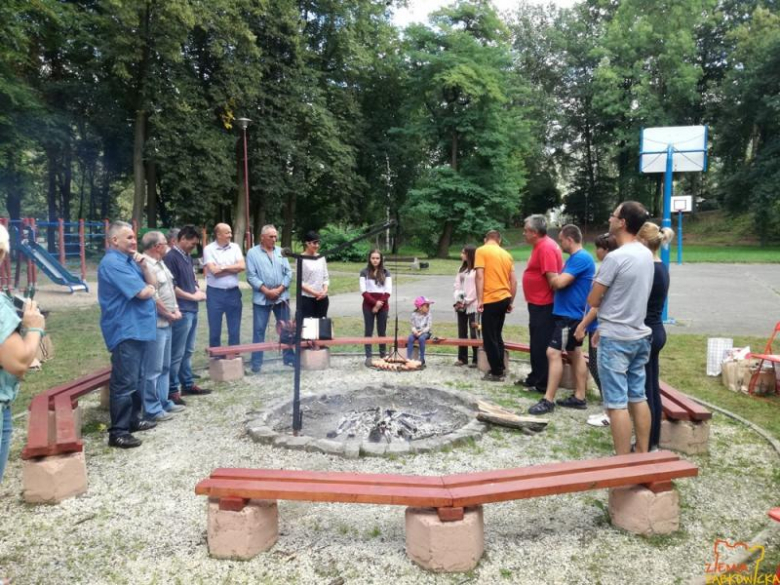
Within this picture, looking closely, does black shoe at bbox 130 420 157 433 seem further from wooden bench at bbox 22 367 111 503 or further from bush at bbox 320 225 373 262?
bush at bbox 320 225 373 262

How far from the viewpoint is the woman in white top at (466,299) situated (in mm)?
6652

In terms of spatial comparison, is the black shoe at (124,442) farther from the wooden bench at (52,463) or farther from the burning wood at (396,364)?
the burning wood at (396,364)

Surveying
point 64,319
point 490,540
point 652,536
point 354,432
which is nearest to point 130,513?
point 354,432

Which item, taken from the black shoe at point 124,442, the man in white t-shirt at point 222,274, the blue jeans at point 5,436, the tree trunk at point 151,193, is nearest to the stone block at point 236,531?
the blue jeans at point 5,436

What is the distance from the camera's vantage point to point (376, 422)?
4703 millimetres

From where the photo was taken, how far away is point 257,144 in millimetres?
25156

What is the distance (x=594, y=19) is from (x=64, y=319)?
47152 mm

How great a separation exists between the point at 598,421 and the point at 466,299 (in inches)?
98.0

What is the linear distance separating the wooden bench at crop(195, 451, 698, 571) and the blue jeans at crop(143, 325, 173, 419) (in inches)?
79.8

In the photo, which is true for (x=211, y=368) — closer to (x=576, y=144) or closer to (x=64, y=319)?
(x=64, y=319)

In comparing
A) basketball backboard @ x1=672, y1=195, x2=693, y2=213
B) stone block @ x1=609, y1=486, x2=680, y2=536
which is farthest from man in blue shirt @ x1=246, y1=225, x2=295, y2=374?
basketball backboard @ x1=672, y1=195, x2=693, y2=213

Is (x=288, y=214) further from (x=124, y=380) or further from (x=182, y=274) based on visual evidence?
(x=124, y=380)

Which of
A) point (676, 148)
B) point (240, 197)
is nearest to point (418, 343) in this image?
point (676, 148)

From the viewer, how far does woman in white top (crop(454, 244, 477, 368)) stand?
665 cm
